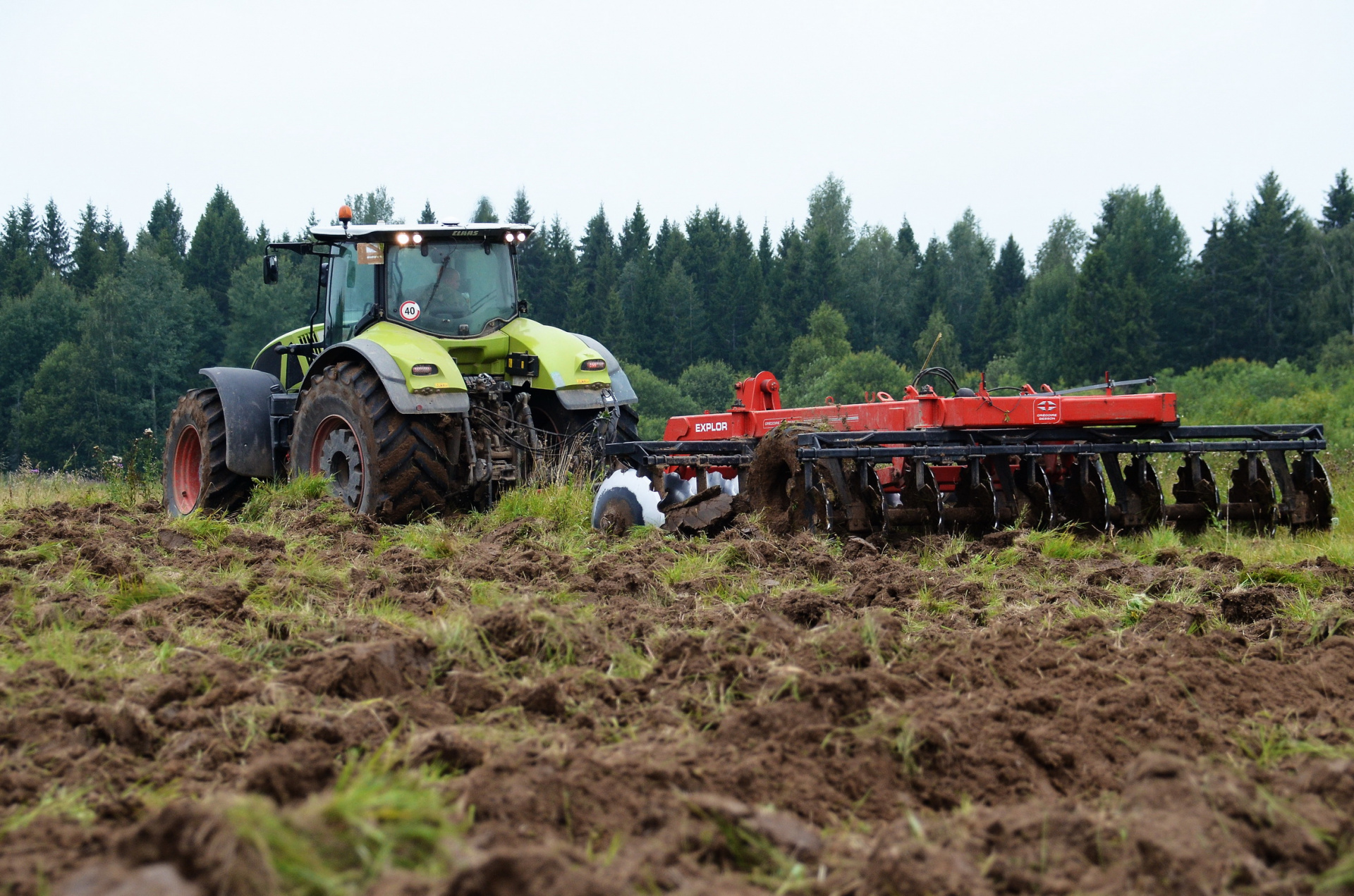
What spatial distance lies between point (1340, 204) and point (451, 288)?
63.2 meters

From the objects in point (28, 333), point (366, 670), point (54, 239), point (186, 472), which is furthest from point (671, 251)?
point (366, 670)

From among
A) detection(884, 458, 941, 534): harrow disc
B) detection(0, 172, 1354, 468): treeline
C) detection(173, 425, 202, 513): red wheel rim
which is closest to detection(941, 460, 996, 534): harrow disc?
detection(884, 458, 941, 534): harrow disc

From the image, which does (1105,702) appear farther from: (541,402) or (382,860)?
(541,402)

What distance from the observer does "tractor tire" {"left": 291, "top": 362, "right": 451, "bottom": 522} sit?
24.7ft

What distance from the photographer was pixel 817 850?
2123 millimetres

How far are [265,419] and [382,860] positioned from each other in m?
7.78

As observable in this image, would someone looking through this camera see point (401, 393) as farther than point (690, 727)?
Yes

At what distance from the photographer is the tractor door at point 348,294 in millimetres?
8539

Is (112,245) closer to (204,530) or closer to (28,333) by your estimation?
(28,333)

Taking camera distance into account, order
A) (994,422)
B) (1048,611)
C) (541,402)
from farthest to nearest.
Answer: (541,402) → (994,422) → (1048,611)

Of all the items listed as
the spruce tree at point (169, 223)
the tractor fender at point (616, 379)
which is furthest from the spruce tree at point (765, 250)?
the tractor fender at point (616, 379)

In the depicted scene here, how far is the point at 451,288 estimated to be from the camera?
8.64 m

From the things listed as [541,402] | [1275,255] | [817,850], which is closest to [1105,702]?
[817,850]

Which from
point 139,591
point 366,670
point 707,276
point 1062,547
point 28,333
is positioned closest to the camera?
point 366,670
